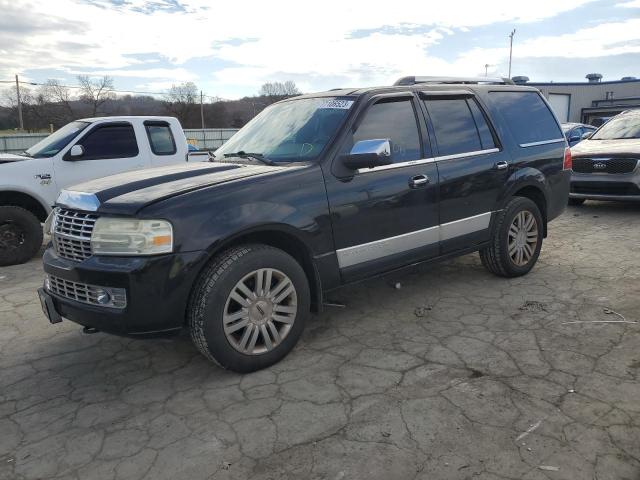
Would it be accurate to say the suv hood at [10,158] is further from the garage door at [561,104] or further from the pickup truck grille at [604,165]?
the garage door at [561,104]

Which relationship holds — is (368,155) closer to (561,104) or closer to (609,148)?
(609,148)

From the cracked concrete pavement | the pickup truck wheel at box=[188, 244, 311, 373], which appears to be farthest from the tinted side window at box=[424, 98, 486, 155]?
the pickup truck wheel at box=[188, 244, 311, 373]

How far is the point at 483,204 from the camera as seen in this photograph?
469 centimetres

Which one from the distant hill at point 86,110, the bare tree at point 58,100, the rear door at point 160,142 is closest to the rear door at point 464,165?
the rear door at point 160,142

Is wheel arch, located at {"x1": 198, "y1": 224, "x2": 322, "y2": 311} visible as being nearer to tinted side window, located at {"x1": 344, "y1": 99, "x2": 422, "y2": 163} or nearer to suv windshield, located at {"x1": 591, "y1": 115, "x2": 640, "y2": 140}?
tinted side window, located at {"x1": 344, "y1": 99, "x2": 422, "y2": 163}

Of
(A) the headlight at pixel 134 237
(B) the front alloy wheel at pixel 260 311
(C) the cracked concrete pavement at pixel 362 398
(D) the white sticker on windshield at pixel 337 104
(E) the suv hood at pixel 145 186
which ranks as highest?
(D) the white sticker on windshield at pixel 337 104

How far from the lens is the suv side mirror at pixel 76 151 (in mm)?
6926

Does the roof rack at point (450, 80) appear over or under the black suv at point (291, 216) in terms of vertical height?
over

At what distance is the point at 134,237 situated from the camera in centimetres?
297

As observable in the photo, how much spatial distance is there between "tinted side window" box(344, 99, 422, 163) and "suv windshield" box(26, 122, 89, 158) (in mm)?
4973

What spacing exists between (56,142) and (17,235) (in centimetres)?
143

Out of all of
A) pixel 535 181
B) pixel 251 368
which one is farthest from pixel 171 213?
pixel 535 181

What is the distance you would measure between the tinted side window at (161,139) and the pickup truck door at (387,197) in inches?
186

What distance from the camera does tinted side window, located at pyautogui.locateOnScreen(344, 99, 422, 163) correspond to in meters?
3.92
